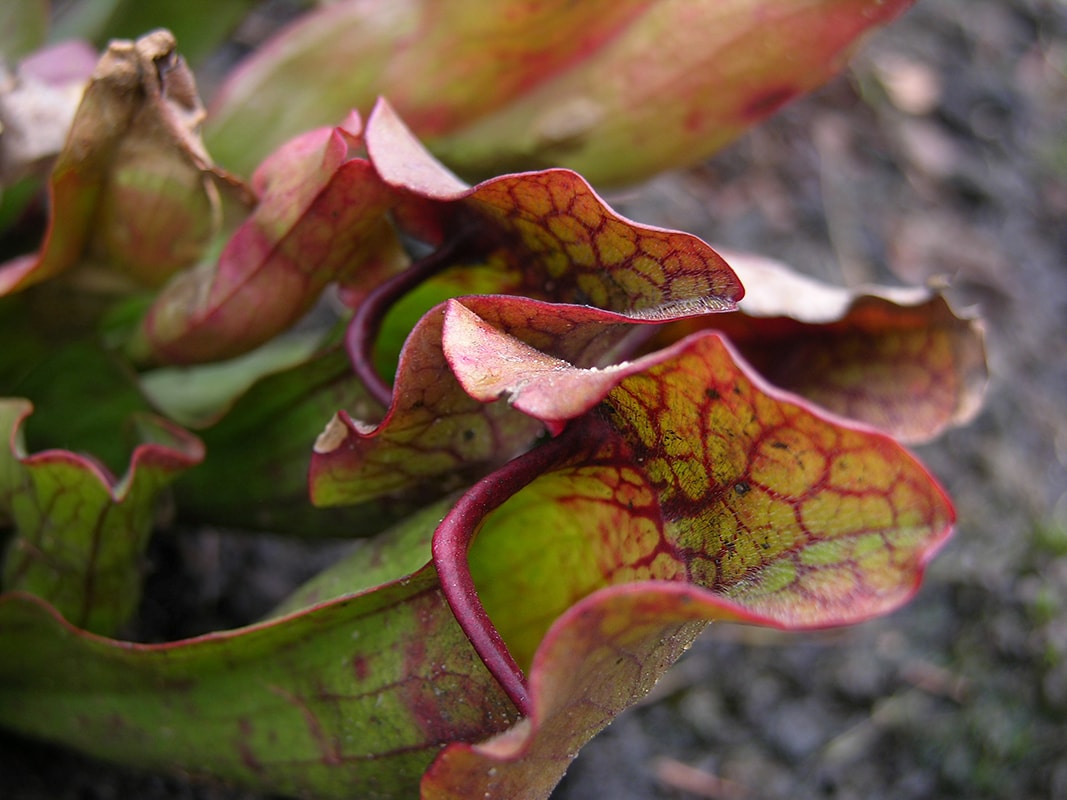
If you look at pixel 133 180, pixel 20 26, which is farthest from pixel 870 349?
pixel 20 26

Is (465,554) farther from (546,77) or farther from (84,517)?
(546,77)

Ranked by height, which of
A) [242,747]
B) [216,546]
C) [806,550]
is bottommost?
[216,546]

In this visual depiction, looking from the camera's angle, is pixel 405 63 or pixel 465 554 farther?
pixel 405 63

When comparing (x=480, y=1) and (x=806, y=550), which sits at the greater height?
(x=480, y=1)

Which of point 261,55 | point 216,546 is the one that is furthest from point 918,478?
point 216,546

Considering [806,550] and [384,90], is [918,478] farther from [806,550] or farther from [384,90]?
[384,90]
